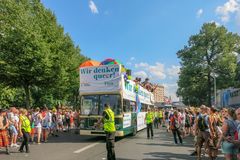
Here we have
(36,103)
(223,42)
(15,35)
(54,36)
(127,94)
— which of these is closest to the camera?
(127,94)

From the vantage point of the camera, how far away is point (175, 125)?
16781 millimetres

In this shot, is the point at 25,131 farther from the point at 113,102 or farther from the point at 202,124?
the point at 202,124

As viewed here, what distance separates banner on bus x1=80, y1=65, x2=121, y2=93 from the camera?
17.2 metres

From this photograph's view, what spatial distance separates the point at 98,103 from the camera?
17266 millimetres

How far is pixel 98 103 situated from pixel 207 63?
1731 inches

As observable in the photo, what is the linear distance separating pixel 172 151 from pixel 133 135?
24.4ft

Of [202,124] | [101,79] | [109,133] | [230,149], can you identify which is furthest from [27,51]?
[230,149]

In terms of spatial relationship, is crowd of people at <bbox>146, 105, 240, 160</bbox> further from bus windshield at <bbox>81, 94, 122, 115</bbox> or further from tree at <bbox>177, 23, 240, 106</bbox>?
tree at <bbox>177, 23, 240, 106</bbox>

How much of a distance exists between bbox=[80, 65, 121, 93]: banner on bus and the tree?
3938 centimetres

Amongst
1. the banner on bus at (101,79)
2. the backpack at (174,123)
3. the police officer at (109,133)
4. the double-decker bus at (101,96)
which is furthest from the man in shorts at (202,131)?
the banner on bus at (101,79)

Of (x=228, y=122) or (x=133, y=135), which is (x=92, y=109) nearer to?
(x=133, y=135)

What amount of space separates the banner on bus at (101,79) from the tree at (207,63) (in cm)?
3938

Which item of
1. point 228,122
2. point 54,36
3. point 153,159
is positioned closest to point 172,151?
point 153,159

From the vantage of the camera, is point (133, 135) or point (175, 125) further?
point (133, 135)
